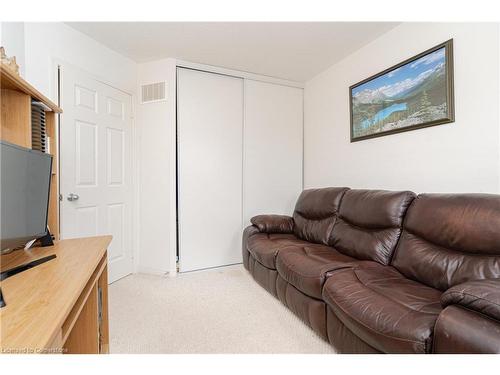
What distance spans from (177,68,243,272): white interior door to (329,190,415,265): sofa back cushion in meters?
1.31

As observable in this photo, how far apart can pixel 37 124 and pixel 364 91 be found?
2696mm

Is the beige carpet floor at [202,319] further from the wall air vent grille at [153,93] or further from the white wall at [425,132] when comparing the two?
the wall air vent grille at [153,93]

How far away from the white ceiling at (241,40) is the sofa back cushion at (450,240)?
168 centimetres

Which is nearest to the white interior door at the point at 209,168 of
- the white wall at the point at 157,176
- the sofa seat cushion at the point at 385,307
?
the white wall at the point at 157,176

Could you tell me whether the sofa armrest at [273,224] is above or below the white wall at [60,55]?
below

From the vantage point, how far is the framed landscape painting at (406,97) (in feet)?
6.14

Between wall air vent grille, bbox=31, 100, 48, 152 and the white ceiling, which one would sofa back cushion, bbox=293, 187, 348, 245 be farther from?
wall air vent grille, bbox=31, 100, 48, 152

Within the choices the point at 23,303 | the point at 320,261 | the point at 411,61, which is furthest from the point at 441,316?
the point at 411,61

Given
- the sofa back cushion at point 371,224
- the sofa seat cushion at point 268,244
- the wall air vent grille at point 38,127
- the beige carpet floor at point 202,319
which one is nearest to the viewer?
the wall air vent grille at point 38,127

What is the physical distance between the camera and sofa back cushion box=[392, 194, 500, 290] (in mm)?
1312

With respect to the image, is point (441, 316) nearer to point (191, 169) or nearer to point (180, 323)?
point (180, 323)

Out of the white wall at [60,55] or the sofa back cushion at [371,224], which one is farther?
the white wall at [60,55]

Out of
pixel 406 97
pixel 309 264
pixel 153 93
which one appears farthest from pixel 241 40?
pixel 309 264

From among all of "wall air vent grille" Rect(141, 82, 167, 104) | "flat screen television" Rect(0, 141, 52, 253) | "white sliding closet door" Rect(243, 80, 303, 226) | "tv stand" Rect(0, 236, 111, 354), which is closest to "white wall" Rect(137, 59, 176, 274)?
"wall air vent grille" Rect(141, 82, 167, 104)
